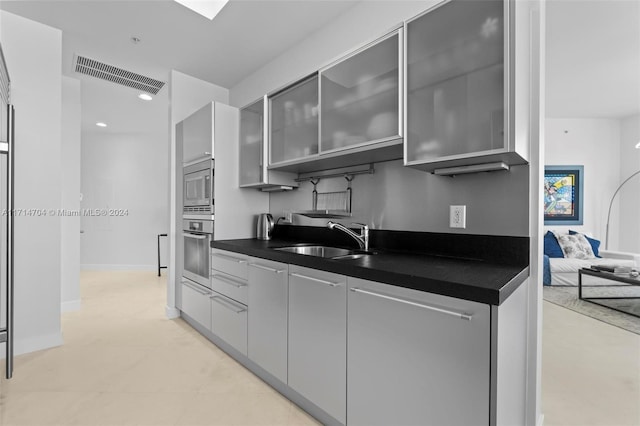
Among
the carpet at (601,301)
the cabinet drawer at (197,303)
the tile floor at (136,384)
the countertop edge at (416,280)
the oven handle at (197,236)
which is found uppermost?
the oven handle at (197,236)

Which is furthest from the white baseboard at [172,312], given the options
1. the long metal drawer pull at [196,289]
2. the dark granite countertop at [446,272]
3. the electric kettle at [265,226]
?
the dark granite countertop at [446,272]

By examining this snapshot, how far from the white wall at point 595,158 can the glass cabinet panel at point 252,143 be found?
547 centimetres

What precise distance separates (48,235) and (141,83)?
203 cm

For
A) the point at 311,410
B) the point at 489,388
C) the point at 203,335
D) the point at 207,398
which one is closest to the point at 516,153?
the point at 489,388

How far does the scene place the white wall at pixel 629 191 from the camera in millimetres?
5215

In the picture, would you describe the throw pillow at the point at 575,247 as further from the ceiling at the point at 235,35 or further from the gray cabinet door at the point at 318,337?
the gray cabinet door at the point at 318,337

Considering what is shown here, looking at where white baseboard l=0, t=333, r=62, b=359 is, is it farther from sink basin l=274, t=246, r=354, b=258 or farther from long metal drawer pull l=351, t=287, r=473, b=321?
long metal drawer pull l=351, t=287, r=473, b=321

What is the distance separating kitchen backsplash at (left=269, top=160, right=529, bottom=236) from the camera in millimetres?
1550

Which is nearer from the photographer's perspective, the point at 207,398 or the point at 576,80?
the point at 207,398

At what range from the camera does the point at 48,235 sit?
257cm

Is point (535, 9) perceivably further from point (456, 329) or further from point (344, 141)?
point (456, 329)

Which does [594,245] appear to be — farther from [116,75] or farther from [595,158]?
[116,75]

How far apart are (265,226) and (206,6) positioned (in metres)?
1.81

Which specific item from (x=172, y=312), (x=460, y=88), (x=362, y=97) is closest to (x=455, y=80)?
(x=460, y=88)
